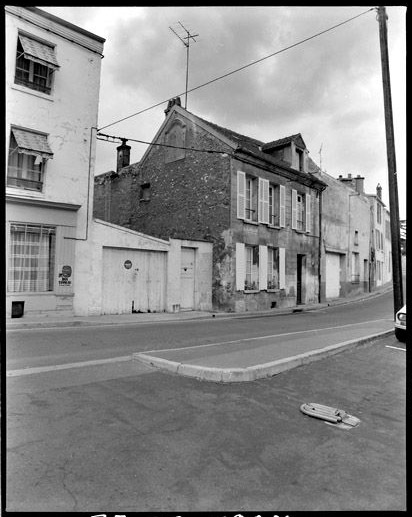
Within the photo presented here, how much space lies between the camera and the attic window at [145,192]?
19069 millimetres

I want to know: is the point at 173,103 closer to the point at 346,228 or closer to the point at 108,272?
the point at 108,272

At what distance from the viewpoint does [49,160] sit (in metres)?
11.5

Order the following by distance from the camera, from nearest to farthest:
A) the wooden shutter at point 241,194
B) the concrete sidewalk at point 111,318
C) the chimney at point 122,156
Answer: the concrete sidewalk at point 111,318, the wooden shutter at point 241,194, the chimney at point 122,156

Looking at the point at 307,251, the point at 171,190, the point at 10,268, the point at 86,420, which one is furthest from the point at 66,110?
the point at 307,251

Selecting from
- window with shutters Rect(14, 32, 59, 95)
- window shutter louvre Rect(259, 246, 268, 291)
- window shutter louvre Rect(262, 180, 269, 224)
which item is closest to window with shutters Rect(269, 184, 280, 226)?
window shutter louvre Rect(262, 180, 269, 224)

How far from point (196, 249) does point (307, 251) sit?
759 cm

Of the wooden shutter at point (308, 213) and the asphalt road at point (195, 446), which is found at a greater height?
the wooden shutter at point (308, 213)

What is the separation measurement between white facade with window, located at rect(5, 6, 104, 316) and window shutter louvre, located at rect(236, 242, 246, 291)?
630 cm

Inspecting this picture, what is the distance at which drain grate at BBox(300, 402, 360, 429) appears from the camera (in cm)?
368

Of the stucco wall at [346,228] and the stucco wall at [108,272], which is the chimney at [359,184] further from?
the stucco wall at [108,272]

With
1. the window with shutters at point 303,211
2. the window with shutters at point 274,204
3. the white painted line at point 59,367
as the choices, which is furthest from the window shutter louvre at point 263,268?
the white painted line at point 59,367

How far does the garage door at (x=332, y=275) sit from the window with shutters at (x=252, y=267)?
288 inches

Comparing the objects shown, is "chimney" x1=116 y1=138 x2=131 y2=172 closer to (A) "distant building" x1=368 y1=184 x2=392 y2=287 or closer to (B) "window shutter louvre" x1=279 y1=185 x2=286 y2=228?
(B) "window shutter louvre" x1=279 y1=185 x2=286 y2=228

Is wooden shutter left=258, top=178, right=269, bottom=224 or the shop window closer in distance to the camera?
the shop window
